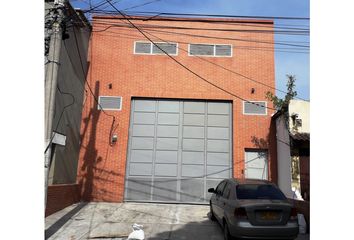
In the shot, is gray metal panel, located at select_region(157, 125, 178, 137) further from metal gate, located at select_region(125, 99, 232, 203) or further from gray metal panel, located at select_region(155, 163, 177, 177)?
gray metal panel, located at select_region(155, 163, 177, 177)

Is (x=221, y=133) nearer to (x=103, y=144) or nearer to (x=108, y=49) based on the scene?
(x=103, y=144)

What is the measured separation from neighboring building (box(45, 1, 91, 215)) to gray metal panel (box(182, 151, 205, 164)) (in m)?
4.71

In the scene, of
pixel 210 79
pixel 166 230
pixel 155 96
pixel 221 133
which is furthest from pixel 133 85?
pixel 166 230

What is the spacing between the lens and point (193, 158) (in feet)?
51.5

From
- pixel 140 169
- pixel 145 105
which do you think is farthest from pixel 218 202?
pixel 145 105

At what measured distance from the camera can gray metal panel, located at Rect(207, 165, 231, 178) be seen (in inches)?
611

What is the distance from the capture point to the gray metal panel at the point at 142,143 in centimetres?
1588

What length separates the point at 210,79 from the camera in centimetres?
1627

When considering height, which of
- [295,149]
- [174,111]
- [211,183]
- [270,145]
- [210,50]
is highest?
[210,50]

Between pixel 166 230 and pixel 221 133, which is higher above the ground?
pixel 221 133

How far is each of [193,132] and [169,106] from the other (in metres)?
1.63

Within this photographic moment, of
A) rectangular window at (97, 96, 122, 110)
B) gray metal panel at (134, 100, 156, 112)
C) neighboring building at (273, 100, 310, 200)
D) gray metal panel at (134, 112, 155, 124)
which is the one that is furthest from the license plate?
rectangular window at (97, 96, 122, 110)

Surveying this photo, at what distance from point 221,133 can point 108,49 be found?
6.58 meters

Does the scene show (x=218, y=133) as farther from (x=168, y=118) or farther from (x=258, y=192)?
(x=258, y=192)
